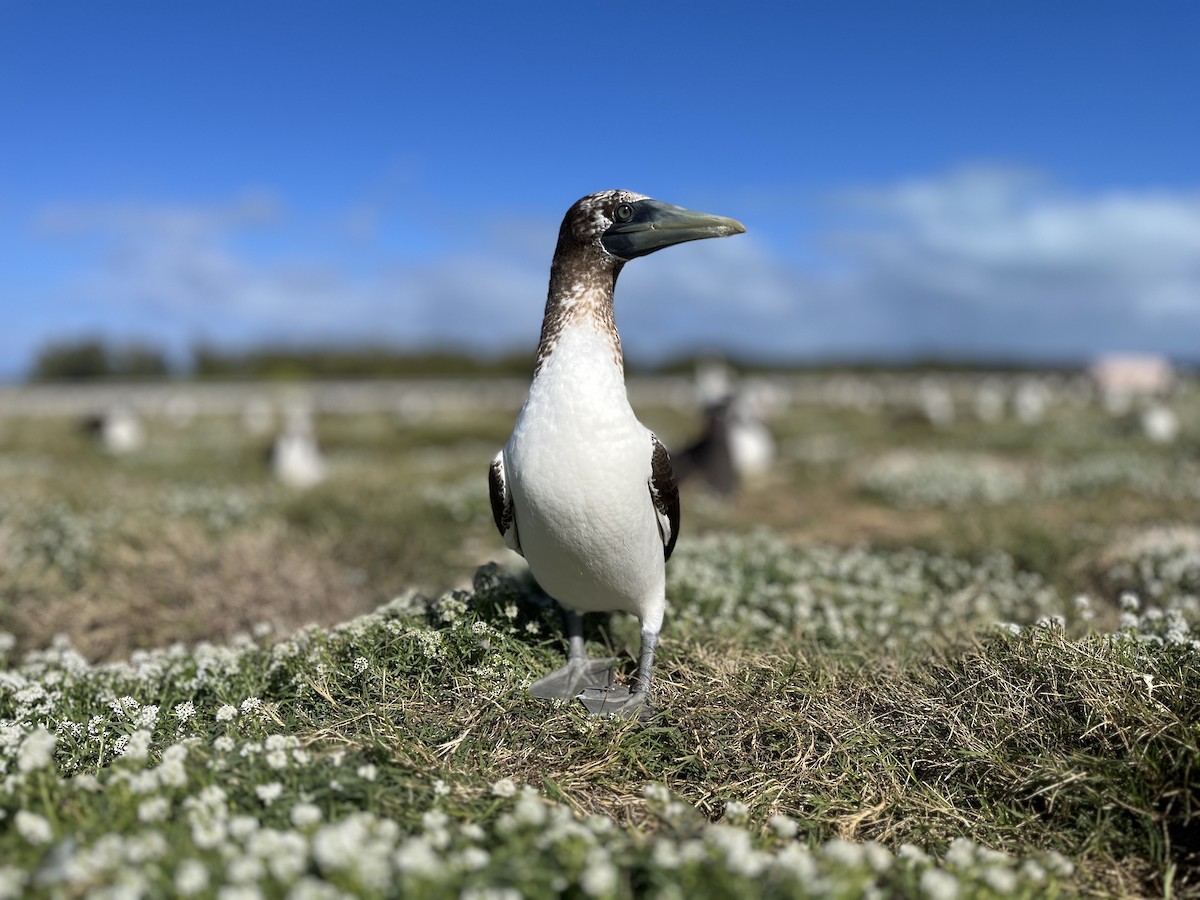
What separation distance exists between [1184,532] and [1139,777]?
6370 mm

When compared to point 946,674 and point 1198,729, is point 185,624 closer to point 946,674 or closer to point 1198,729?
point 946,674

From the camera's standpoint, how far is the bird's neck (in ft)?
12.7

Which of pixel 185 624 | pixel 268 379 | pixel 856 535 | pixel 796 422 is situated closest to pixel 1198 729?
pixel 185 624

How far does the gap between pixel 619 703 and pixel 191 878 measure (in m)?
2.16

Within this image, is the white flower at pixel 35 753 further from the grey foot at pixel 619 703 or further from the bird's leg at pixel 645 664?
the bird's leg at pixel 645 664

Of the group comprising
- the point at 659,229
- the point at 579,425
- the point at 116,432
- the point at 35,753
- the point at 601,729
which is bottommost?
the point at 116,432

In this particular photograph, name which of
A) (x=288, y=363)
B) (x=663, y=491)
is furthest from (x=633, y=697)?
(x=288, y=363)

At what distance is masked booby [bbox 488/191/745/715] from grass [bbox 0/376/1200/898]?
45 cm

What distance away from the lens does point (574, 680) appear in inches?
164

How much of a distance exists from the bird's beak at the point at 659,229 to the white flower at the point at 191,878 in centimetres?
286

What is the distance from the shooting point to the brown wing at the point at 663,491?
4.03 metres

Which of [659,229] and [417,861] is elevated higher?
[659,229]

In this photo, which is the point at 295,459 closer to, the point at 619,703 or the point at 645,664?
the point at 645,664

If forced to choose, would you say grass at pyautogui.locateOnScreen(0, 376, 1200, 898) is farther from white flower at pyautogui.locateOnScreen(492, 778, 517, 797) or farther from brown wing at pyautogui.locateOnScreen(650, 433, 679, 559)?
brown wing at pyautogui.locateOnScreen(650, 433, 679, 559)
